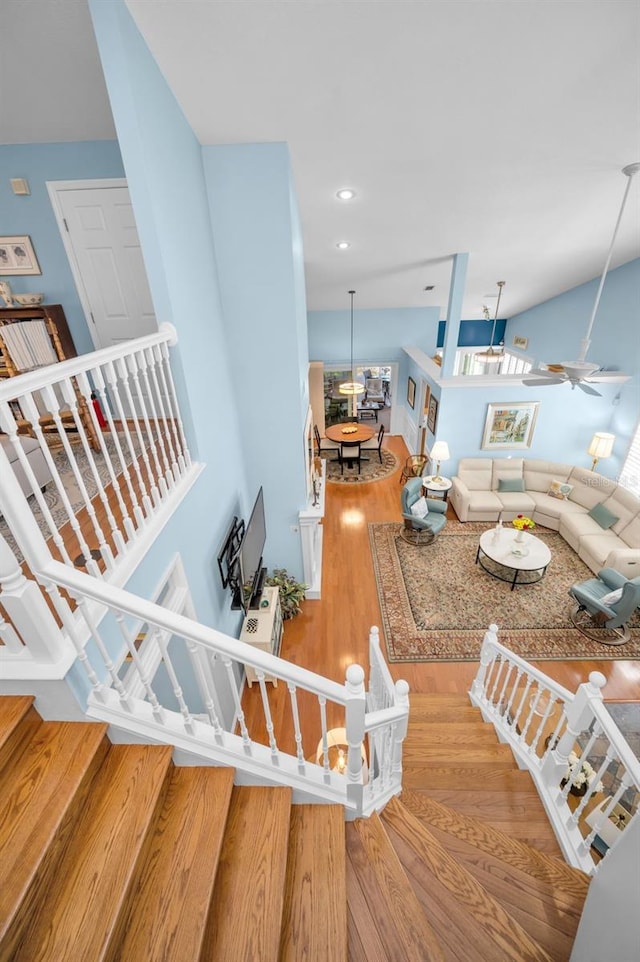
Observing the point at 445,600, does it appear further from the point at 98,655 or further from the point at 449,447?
the point at 98,655

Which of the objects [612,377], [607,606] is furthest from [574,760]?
[612,377]

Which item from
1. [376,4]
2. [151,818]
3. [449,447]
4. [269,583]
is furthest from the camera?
[449,447]

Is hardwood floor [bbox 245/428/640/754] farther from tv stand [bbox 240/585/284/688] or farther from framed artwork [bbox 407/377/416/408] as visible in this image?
framed artwork [bbox 407/377/416/408]

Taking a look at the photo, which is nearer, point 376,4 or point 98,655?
point 98,655

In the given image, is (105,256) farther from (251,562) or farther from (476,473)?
(476,473)

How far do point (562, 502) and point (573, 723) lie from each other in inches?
186

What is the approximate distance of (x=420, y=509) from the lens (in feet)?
18.8

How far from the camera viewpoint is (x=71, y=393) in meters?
1.45

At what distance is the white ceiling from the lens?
6.54ft

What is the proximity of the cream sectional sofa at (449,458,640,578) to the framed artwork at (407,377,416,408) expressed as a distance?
2.47 meters

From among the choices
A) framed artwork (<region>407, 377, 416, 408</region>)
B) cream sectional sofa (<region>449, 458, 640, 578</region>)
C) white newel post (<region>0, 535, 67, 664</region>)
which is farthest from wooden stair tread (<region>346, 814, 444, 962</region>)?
framed artwork (<region>407, 377, 416, 408</region>)

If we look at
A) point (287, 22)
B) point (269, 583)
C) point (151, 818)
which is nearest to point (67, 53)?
point (287, 22)

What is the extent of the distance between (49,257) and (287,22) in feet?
7.92

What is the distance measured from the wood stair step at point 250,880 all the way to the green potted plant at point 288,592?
269 centimetres
